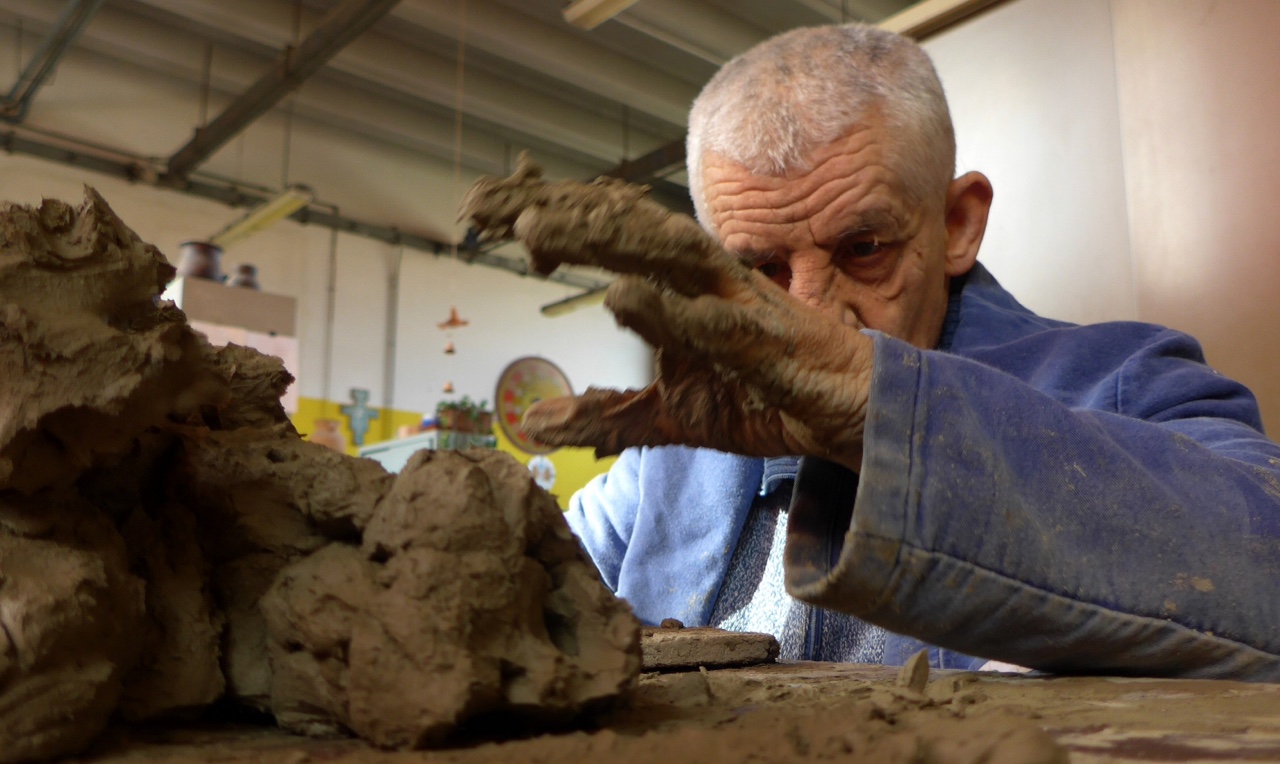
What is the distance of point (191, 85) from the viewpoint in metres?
5.31

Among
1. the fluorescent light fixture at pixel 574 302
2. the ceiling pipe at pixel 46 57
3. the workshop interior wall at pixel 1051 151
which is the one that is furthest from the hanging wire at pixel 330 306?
the workshop interior wall at pixel 1051 151

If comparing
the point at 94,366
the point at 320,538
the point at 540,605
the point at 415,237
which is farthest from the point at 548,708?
the point at 415,237

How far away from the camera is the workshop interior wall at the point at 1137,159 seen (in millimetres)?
1784

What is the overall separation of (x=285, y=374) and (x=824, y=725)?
516mm

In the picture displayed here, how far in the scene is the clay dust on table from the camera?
1.70 ft

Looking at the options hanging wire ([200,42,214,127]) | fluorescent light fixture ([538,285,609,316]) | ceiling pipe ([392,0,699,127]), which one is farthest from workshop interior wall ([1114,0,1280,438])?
hanging wire ([200,42,214,127])

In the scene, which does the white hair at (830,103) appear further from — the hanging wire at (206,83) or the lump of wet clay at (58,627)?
the hanging wire at (206,83)

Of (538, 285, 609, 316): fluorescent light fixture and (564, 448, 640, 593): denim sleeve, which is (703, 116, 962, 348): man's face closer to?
(564, 448, 640, 593): denim sleeve

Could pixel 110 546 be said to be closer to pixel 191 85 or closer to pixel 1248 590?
pixel 1248 590

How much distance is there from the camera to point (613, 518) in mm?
1647

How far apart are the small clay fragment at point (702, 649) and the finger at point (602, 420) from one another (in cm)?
18

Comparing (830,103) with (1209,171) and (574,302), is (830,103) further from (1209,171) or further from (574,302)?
(574,302)

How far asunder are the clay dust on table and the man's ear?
36.5 inches

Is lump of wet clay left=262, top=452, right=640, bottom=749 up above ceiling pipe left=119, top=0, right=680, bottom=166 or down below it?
below
